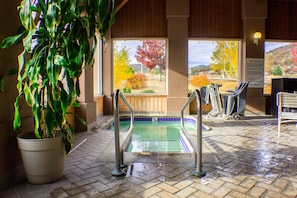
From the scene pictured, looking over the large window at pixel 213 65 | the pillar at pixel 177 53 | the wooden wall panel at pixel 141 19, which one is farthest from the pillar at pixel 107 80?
the large window at pixel 213 65

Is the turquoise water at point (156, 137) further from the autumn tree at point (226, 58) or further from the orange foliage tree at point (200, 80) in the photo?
the autumn tree at point (226, 58)

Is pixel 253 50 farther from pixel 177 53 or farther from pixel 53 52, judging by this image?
pixel 53 52

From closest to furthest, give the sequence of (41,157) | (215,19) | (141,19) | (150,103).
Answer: (41,157)
(141,19)
(215,19)
(150,103)

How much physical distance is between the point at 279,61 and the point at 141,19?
4935 mm

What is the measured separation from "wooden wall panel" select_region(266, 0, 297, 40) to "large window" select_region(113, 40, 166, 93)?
12.0 ft

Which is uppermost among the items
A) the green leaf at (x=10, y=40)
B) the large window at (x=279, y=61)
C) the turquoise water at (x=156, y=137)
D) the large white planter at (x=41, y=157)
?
the large window at (x=279, y=61)

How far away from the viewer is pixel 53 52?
1.88 metres

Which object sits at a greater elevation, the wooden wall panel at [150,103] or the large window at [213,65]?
the large window at [213,65]

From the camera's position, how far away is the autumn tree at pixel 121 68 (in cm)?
725

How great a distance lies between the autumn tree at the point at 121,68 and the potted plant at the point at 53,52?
5147mm

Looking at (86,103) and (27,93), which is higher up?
(27,93)

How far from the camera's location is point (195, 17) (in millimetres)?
7000

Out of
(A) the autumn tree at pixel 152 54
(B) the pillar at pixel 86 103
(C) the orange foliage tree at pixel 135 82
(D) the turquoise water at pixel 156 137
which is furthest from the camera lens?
(C) the orange foliage tree at pixel 135 82

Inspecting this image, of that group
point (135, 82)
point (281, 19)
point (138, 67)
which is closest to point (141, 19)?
point (138, 67)
